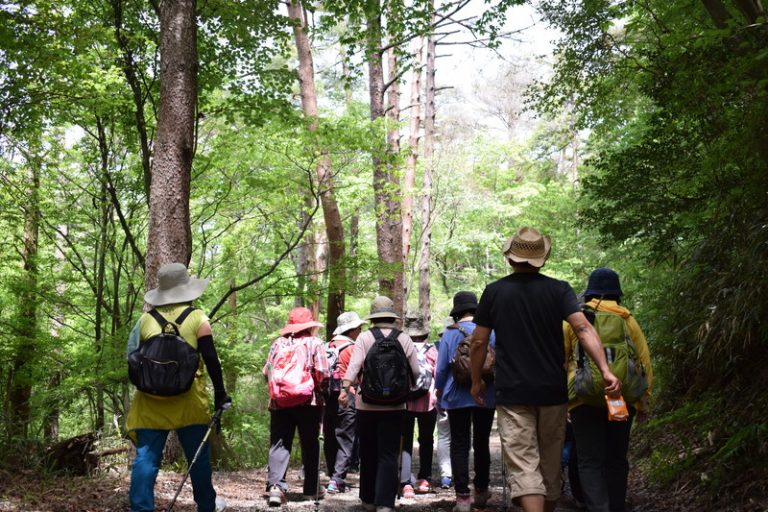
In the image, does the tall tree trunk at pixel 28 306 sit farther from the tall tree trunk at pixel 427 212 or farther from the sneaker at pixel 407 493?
the tall tree trunk at pixel 427 212

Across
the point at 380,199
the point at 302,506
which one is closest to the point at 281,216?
the point at 380,199

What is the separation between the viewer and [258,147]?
1180 centimetres

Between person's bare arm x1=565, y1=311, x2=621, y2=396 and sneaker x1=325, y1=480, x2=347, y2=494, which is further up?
person's bare arm x1=565, y1=311, x2=621, y2=396

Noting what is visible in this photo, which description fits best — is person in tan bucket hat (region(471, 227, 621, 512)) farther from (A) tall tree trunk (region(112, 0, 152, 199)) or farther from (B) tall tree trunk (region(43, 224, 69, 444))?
(A) tall tree trunk (region(112, 0, 152, 199))

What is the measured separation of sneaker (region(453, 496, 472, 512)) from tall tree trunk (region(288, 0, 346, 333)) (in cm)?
553

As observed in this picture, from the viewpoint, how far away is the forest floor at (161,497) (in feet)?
19.4

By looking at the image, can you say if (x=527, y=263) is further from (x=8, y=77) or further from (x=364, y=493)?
(x=8, y=77)

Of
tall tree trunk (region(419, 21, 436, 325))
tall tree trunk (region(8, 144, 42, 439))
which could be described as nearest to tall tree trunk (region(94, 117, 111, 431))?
tall tree trunk (region(8, 144, 42, 439))

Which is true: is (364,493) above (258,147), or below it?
below

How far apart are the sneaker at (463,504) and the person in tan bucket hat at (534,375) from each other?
205 centimetres

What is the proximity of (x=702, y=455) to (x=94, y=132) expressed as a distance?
37.6 ft

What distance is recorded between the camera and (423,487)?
8.28 meters

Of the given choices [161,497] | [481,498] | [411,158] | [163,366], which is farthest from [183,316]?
[411,158]

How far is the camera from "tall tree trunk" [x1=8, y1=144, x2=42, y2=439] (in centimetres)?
1188
